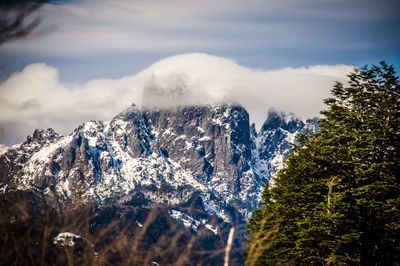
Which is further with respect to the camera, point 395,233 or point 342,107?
point 342,107

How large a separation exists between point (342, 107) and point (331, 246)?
10.7 meters

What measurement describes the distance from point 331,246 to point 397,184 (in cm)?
518

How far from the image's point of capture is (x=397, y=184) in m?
26.5

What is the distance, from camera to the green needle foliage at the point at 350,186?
25641mm

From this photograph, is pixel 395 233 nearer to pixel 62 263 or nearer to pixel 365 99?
pixel 365 99

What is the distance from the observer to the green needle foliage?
25.6m

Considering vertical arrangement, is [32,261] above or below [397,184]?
below

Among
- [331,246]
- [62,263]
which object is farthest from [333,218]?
[62,263]

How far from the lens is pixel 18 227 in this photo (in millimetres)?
4617

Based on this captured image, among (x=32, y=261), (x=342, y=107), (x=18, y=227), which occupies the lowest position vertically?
(x=32, y=261)

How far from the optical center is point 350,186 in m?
27.5

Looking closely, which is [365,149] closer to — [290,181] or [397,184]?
[397,184]

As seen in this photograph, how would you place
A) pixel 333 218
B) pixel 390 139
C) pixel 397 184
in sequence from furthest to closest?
pixel 390 139 < pixel 397 184 < pixel 333 218

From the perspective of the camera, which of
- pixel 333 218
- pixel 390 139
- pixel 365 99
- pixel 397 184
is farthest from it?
pixel 365 99
